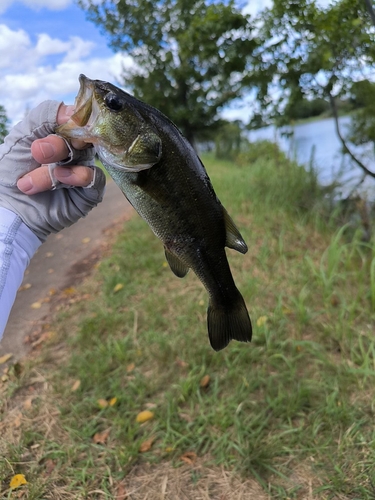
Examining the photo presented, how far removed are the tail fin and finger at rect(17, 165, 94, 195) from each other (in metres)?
0.71

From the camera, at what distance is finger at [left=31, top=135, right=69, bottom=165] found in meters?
1.41

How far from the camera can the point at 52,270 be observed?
4.97 metres

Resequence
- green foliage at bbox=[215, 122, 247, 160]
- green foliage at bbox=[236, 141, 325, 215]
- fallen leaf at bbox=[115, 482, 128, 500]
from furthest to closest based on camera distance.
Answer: green foliage at bbox=[215, 122, 247, 160]
green foliage at bbox=[236, 141, 325, 215]
fallen leaf at bbox=[115, 482, 128, 500]

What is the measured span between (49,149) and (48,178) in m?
0.16

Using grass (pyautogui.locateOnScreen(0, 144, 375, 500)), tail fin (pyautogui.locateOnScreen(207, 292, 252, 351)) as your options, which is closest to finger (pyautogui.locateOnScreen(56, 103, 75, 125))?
tail fin (pyautogui.locateOnScreen(207, 292, 252, 351))

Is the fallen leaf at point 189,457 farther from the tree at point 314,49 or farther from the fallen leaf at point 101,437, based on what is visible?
the tree at point 314,49

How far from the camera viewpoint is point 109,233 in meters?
6.51

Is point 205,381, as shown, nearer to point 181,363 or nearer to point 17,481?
point 181,363

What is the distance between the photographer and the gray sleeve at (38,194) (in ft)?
5.23

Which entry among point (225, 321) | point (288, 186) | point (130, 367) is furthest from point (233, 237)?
point (288, 186)

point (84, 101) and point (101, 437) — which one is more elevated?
point (84, 101)

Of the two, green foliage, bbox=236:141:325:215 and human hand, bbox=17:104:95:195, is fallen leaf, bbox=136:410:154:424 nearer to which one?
human hand, bbox=17:104:95:195

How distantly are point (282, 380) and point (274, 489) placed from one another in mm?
759

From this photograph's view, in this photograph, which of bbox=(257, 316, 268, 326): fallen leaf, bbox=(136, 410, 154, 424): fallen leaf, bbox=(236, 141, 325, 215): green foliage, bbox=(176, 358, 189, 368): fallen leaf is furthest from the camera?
bbox=(236, 141, 325, 215): green foliage
